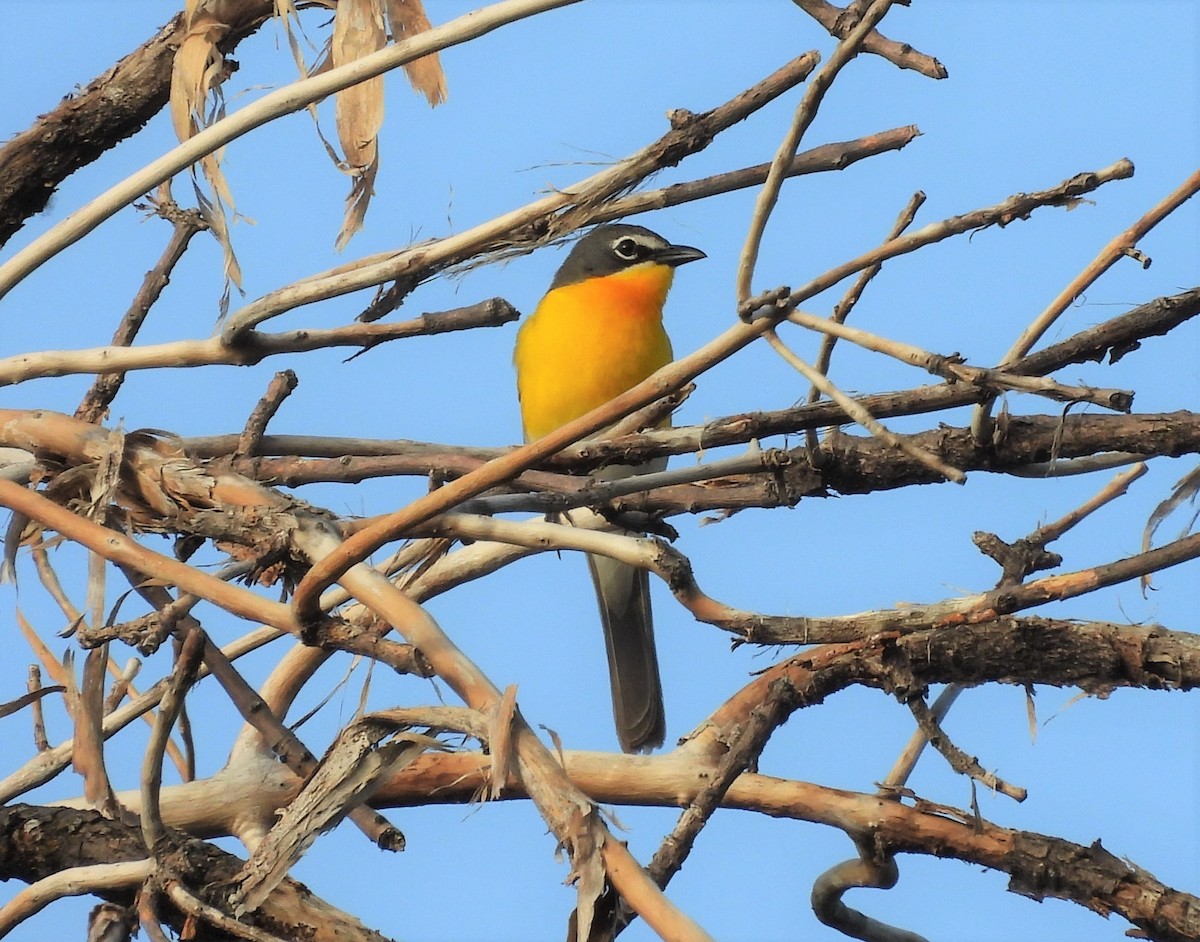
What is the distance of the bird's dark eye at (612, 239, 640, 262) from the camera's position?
732 centimetres

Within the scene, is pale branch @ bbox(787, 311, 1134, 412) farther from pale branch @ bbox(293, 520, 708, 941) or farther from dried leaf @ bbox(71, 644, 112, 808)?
dried leaf @ bbox(71, 644, 112, 808)

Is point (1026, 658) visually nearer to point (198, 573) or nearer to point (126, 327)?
point (198, 573)

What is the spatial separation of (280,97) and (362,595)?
0.94 metres

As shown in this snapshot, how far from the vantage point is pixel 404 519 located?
92.0 inches

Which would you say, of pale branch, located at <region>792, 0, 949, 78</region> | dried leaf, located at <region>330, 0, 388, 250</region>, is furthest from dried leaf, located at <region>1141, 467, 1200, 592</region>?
dried leaf, located at <region>330, 0, 388, 250</region>

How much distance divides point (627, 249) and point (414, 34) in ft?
13.1

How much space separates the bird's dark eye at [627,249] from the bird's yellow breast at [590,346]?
0.09m

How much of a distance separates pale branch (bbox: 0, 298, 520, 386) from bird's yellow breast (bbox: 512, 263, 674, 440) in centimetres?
358

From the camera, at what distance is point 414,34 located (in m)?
3.40

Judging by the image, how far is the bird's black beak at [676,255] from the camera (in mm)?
7270

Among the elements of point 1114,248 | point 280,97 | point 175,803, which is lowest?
point 175,803

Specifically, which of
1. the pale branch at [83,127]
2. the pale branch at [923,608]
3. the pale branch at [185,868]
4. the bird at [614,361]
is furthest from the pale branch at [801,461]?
the bird at [614,361]

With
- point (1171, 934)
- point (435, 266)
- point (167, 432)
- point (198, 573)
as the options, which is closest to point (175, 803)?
point (167, 432)

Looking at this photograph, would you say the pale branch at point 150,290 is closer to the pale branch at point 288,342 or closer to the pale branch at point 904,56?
the pale branch at point 288,342
